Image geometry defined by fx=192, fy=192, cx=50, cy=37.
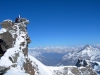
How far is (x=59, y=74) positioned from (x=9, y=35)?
72176 mm

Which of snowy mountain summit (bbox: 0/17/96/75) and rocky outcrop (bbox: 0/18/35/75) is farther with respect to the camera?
rocky outcrop (bbox: 0/18/35/75)

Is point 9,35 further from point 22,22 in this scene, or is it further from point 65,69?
point 65,69

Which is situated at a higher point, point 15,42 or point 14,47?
point 15,42

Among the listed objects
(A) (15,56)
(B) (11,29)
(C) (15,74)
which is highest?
(B) (11,29)

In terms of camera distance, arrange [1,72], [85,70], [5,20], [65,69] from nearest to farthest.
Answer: [1,72]
[5,20]
[65,69]
[85,70]

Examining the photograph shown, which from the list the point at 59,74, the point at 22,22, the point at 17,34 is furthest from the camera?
the point at 59,74

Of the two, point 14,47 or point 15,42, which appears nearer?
point 14,47

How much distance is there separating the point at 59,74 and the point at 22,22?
60.3 metres

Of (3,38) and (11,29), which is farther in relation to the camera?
(11,29)

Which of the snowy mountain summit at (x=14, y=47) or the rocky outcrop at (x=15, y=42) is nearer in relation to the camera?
the snowy mountain summit at (x=14, y=47)

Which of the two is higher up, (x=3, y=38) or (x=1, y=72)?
(x=3, y=38)

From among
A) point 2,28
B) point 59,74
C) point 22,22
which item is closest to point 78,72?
point 59,74

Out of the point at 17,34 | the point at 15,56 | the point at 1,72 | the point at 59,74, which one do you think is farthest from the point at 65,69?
the point at 1,72

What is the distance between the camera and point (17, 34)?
2758 inches
